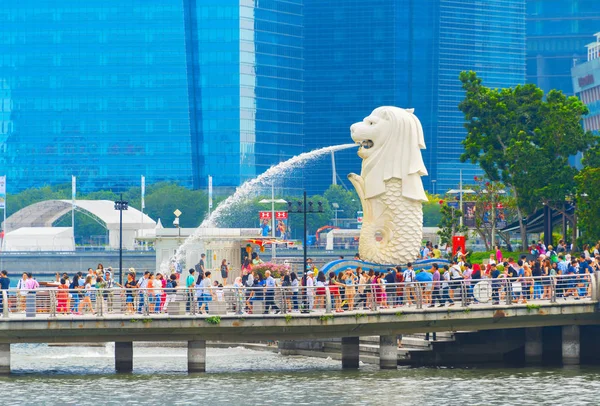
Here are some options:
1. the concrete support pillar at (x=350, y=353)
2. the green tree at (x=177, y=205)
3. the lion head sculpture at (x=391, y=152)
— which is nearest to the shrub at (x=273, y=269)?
the lion head sculpture at (x=391, y=152)

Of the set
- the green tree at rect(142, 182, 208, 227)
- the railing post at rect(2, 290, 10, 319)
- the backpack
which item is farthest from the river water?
the green tree at rect(142, 182, 208, 227)

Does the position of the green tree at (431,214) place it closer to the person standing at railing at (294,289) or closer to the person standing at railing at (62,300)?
the person standing at railing at (294,289)

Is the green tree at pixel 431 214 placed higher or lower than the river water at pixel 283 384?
higher

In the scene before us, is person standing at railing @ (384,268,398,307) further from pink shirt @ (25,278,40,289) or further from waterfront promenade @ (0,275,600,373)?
pink shirt @ (25,278,40,289)

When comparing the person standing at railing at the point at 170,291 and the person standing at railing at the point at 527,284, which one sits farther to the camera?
the person standing at railing at the point at 527,284

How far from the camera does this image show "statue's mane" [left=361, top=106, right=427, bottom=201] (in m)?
59.8

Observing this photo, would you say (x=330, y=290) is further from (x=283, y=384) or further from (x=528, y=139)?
(x=528, y=139)

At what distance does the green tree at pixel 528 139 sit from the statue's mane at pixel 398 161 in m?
20.8

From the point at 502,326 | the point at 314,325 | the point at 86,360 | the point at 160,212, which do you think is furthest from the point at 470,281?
the point at 160,212

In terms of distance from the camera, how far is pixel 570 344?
52781 mm

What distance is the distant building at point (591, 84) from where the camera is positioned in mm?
168750

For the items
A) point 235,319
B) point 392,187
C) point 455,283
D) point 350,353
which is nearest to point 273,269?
point 392,187

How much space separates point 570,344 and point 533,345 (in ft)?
5.09

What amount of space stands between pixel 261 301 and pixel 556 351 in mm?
12391
